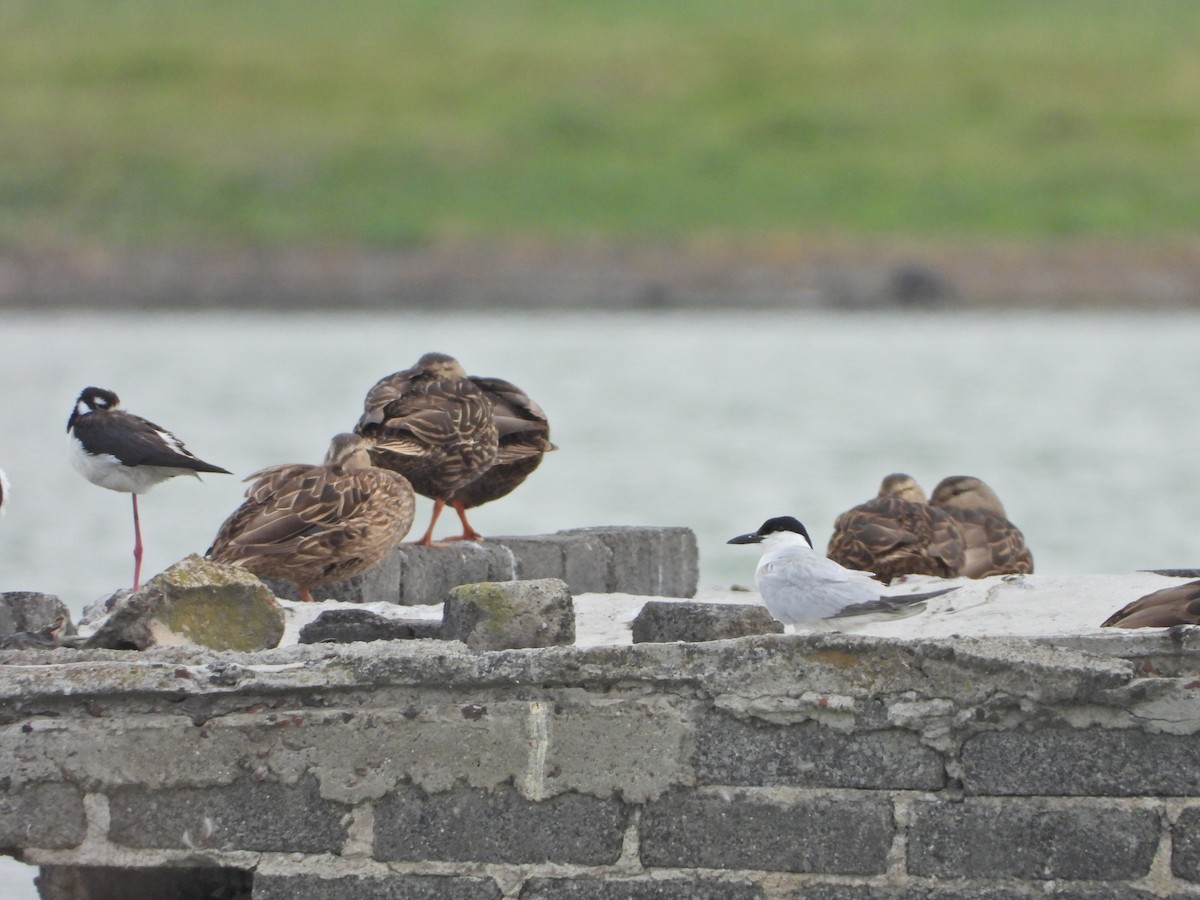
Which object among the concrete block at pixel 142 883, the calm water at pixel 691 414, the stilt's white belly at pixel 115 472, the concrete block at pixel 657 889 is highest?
the calm water at pixel 691 414

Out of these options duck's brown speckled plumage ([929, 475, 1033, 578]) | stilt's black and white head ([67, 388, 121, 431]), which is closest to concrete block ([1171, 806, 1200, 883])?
duck's brown speckled plumage ([929, 475, 1033, 578])

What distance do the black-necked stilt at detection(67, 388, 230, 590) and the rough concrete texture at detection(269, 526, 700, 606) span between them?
0.57 m

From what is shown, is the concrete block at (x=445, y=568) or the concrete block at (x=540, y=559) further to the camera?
the concrete block at (x=540, y=559)

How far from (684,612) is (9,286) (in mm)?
45698

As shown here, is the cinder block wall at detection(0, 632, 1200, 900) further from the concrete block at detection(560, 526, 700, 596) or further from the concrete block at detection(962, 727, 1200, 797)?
the concrete block at detection(560, 526, 700, 596)

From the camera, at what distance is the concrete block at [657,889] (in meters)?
5.23

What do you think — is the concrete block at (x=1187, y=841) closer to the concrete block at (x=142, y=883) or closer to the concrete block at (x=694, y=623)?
the concrete block at (x=694, y=623)

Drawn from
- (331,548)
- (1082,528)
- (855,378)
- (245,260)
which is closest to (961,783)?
(331,548)

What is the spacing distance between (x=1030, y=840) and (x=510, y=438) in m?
4.02

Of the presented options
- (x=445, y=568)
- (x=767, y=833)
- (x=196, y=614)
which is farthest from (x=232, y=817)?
(x=445, y=568)

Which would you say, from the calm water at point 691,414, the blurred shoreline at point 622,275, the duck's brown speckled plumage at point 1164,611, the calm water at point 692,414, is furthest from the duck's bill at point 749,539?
the blurred shoreline at point 622,275

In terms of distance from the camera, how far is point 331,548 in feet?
23.4

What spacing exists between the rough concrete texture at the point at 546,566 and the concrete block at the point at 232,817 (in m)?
2.23

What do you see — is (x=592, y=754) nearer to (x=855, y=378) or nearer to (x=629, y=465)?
(x=629, y=465)
